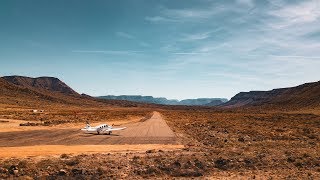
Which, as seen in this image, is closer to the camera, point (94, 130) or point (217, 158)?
point (217, 158)

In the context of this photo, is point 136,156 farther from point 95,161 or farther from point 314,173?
point 314,173

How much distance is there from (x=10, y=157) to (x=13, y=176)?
548cm

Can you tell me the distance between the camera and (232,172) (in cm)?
2727

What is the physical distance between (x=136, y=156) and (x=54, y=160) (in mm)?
6923

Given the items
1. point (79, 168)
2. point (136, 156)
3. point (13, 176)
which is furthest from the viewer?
point (136, 156)

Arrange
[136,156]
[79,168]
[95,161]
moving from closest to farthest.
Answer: [79,168] → [95,161] → [136,156]

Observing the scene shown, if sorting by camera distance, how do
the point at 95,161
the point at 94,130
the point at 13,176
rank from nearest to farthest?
the point at 13,176, the point at 95,161, the point at 94,130

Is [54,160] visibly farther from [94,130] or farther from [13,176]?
[94,130]

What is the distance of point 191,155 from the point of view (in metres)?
31.9

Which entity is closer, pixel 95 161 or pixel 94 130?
pixel 95 161

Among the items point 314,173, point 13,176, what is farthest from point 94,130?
point 314,173

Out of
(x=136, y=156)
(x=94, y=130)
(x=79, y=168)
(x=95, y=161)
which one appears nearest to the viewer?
(x=79, y=168)

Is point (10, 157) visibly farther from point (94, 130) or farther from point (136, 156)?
point (94, 130)

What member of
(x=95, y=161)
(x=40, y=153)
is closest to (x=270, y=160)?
(x=95, y=161)
